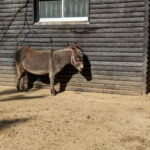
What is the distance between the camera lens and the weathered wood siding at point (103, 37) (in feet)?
26.2

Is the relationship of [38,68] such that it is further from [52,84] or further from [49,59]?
[52,84]

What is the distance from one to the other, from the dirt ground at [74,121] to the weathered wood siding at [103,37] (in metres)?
0.48

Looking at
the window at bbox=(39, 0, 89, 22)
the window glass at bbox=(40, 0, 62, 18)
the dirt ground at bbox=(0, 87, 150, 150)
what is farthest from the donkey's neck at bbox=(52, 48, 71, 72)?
the window glass at bbox=(40, 0, 62, 18)

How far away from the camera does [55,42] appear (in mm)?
8977

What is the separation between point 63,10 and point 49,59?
1822 mm

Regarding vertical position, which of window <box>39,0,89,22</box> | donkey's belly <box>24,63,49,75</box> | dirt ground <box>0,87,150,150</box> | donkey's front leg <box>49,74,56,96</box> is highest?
window <box>39,0,89,22</box>

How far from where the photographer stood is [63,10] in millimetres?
8961

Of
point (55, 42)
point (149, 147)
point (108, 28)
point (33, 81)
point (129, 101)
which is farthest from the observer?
point (33, 81)

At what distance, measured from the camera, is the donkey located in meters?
8.08

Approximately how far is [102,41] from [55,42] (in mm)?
1621

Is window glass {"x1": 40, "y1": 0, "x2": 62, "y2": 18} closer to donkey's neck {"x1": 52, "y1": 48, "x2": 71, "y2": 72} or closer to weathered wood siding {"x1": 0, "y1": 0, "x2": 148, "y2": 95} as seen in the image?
weathered wood siding {"x1": 0, "y1": 0, "x2": 148, "y2": 95}

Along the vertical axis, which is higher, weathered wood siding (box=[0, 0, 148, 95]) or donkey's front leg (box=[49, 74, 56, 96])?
weathered wood siding (box=[0, 0, 148, 95])

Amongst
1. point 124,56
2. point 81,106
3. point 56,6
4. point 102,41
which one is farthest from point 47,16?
point 81,106

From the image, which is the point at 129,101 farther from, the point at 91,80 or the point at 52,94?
the point at 52,94
